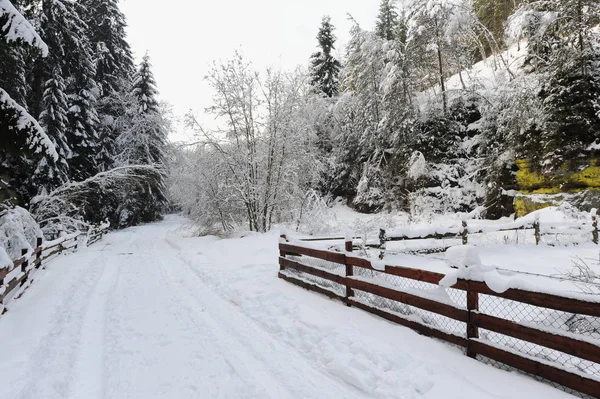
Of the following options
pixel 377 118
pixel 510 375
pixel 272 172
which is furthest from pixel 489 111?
pixel 510 375

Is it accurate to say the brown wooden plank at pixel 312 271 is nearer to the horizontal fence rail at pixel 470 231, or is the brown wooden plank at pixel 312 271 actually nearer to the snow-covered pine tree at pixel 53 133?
the horizontal fence rail at pixel 470 231

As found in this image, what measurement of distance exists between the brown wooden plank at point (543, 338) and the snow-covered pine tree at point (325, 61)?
98.1 feet

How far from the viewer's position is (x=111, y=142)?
28.9m

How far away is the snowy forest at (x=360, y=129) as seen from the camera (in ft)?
47.9

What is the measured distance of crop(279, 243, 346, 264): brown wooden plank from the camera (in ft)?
20.9

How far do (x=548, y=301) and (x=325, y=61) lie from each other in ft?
104

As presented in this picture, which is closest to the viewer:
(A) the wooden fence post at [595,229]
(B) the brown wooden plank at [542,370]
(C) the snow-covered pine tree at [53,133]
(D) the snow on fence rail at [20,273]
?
(B) the brown wooden plank at [542,370]

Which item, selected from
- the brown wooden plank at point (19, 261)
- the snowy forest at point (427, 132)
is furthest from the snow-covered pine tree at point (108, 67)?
the brown wooden plank at point (19, 261)

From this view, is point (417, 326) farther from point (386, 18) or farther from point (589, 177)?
point (386, 18)

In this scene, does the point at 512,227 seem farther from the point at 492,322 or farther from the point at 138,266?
the point at 138,266

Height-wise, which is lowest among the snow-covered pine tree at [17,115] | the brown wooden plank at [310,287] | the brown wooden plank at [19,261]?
the brown wooden plank at [310,287]

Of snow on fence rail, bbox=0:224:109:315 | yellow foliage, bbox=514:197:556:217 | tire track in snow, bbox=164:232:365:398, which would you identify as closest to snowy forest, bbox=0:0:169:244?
snow on fence rail, bbox=0:224:109:315

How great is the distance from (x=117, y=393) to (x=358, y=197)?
78.2 ft

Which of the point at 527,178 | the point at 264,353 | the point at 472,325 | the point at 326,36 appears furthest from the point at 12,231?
the point at 326,36
